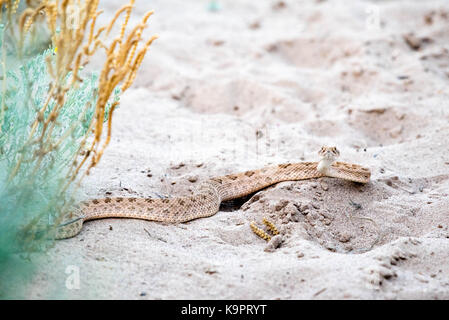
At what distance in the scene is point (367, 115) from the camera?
26.5ft

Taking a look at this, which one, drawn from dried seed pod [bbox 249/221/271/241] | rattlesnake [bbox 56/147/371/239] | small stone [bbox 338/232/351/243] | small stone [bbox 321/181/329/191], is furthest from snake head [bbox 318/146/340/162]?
dried seed pod [bbox 249/221/271/241]

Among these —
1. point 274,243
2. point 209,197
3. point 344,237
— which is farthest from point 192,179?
point 344,237

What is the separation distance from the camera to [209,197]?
5.56m

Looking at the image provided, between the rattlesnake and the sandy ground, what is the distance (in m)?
0.12

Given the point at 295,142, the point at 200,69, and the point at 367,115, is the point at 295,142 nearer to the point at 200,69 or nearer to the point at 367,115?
the point at 367,115

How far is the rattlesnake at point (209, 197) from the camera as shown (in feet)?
16.8

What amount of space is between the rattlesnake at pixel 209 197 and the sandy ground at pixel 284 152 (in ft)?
0.39

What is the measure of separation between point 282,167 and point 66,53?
288 centimetres

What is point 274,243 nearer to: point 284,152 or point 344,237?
point 344,237

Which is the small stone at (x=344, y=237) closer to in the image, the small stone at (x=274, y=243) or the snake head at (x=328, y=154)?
the small stone at (x=274, y=243)

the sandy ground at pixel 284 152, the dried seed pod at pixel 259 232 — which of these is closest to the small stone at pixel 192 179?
the sandy ground at pixel 284 152

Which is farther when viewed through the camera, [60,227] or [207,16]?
[207,16]

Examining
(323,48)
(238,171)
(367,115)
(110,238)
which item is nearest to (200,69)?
(323,48)
